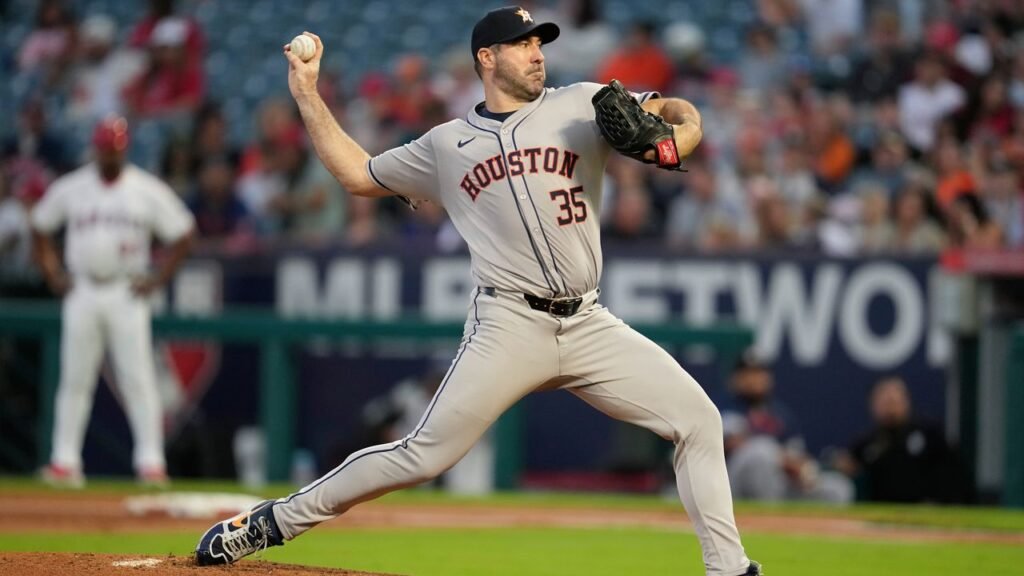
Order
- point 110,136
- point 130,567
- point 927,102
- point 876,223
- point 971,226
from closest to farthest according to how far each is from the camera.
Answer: point 130,567 → point 110,136 → point 971,226 → point 876,223 → point 927,102

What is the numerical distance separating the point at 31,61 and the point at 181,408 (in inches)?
248

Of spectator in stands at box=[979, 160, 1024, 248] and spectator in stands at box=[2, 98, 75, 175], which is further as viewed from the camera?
spectator in stands at box=[2, 98, 75, 175]

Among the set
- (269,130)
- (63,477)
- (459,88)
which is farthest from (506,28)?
(269,130)

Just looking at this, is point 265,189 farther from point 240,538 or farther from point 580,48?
point 240,538

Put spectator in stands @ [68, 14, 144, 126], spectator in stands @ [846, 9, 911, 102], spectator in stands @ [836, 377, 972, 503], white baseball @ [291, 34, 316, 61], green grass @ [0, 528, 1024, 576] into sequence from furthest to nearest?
spectator in stands @ [68, 14, 144, 126]
spectator in stands @ [846, 9, 911, 102]
spectator in stands @ [836, 377, 972, 503]
green grass @ [0, 528, 1024, 576]
white baseball @ [291, 34, 316, 61]

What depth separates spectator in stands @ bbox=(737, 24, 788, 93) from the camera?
1331 centimetres

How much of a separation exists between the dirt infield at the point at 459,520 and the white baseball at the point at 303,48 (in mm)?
3394

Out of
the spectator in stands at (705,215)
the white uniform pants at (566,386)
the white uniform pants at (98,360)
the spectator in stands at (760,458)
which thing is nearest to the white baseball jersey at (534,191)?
the white uniform pants at (566,386)

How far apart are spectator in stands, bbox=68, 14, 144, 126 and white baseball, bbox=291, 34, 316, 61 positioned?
10827 millimetres

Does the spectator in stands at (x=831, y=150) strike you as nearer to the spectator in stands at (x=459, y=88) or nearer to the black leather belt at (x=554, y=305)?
the spectator in stands at (x=459, y=88)

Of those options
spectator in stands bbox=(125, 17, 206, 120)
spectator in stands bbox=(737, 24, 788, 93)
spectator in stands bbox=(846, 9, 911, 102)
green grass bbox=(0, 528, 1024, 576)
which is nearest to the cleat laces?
green grass bbox=(0, 528, 1024, 576)

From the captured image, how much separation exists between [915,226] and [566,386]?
6.47 m

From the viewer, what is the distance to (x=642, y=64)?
43.7 feet

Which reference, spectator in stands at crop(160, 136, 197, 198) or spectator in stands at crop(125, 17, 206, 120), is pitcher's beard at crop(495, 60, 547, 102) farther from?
spectator in stands at crop(125, 17, 206, 120)
